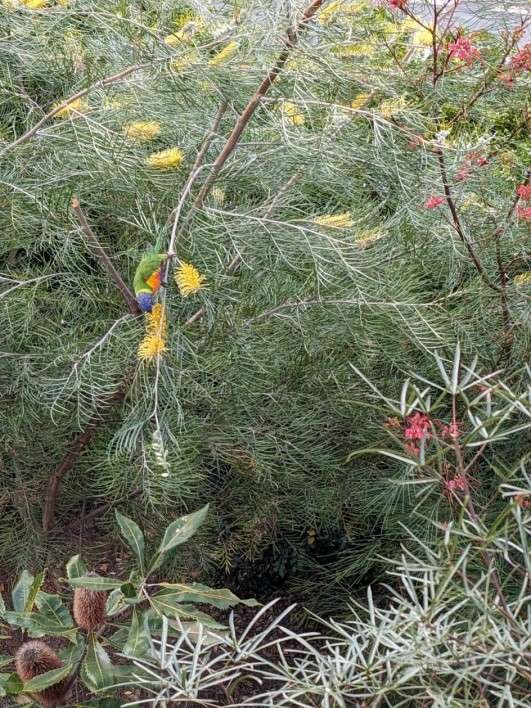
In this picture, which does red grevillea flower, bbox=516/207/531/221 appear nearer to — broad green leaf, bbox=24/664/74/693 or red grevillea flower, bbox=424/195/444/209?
red grevillea flower, bbox=424/195/444/209

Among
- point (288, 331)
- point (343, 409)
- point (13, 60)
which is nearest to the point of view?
point (13, 60)

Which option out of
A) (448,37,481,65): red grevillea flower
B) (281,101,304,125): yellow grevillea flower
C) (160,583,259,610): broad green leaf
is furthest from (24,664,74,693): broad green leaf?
(448,37,481,65): red grevillea flower

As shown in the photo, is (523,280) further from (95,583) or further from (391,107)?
(95,583)

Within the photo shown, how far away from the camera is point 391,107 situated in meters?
1.84

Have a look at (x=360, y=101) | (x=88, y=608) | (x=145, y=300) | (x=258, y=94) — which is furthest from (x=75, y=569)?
(x=360, y=101)

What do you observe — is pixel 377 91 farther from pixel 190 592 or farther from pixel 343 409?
pixel 190 592

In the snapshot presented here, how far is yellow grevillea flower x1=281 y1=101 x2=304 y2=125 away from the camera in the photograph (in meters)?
1.84

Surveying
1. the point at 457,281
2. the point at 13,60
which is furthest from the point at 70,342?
the point at 457,281

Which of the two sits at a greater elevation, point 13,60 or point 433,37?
point 433,37

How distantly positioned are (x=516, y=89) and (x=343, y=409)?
949 millimetres

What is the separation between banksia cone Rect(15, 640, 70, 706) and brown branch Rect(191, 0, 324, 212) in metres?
0.98

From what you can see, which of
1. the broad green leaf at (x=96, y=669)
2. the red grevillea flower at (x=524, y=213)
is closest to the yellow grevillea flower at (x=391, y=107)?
the red grevillea flower at (x=524, y=213)

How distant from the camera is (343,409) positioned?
2219mm

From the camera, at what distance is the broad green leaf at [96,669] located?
68.7 inches
